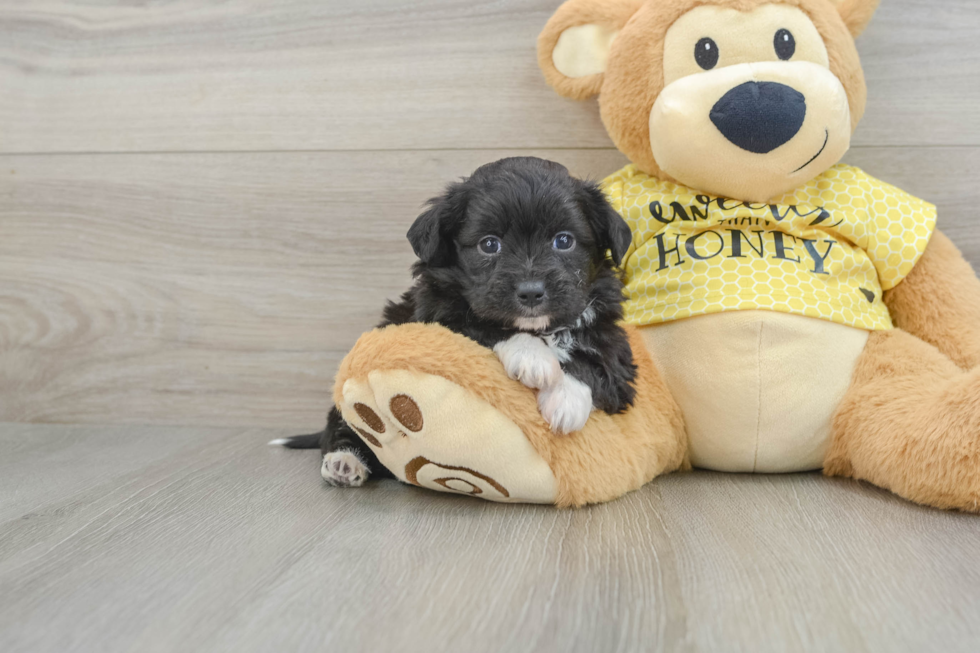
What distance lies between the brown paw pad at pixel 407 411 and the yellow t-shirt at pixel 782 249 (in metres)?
0.58

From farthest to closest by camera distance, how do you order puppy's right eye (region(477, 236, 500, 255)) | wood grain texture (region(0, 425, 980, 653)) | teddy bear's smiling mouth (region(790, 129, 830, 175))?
teddy bear's smiling mouth (region(790, 129, 830, 175))
puppy's right eye (region(477, 236, 500, 255))
wood grain texture (region(0, 425, 980, 653))

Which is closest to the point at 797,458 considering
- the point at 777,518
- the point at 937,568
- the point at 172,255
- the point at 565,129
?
the point at 777,518

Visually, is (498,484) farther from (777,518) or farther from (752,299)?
(752,299)

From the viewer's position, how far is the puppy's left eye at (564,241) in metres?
1.32

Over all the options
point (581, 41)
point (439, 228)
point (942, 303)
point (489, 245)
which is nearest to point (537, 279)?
point (489, 245)

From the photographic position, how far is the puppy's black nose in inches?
47.4

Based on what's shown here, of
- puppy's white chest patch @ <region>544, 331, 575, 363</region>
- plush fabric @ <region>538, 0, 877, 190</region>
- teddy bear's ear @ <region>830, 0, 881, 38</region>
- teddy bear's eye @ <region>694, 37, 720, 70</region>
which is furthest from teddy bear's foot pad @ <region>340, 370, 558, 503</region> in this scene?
teddy bear's ear @ <region>830, 0, 881, 38</region>

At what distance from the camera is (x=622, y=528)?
1199 mm

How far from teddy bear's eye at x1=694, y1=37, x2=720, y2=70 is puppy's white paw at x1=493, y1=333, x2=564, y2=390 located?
701mm

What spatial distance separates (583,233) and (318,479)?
81cm

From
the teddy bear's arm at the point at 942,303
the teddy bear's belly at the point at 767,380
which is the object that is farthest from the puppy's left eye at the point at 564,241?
the teddy bear's arm at the point at 942,303

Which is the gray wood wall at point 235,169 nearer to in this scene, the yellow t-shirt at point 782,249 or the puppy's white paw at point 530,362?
the yellow t-shirt at point 782,249

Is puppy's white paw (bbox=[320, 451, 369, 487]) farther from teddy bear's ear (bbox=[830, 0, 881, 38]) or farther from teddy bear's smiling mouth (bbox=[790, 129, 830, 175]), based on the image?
teddy bear's ear (bbox=[830, 0, 881, 38])

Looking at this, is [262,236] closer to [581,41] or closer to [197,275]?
[197,275]
